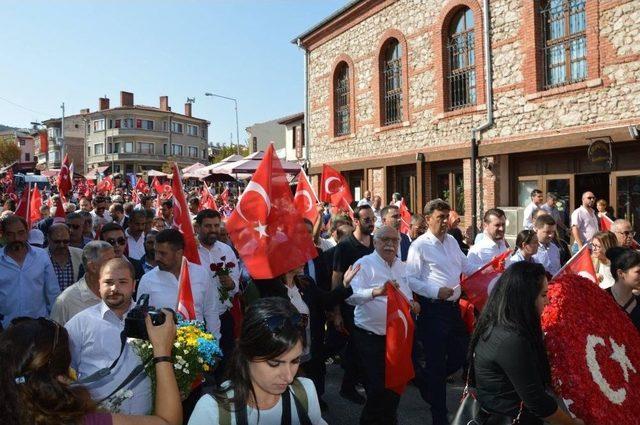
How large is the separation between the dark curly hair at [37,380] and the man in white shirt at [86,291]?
197 centimetres

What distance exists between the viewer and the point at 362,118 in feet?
64.2

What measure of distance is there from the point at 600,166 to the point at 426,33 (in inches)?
262

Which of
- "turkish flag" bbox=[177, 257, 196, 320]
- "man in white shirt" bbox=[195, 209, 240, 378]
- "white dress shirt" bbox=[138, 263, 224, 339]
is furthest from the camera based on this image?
"man in white shirt" bbox=[195, 209, 240, 378]

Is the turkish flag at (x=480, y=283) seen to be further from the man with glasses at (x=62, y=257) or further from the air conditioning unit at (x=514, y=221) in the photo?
the air conditioning unit at (x=514, y=221)

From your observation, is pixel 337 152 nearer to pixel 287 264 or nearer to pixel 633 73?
pixel 633 73

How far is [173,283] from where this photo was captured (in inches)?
179

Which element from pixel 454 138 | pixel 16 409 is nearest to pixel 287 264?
pixel 16 409

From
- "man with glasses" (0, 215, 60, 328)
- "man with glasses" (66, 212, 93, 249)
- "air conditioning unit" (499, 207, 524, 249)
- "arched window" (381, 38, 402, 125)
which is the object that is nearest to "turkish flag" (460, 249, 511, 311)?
"man with glasses" (0, 215, 60, 328)

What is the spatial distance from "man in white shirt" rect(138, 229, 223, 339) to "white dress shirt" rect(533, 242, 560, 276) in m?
3.73

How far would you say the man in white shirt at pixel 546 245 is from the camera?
6.11 m

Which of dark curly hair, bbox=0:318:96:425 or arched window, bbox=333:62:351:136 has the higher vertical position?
arched window, bbox=333:62:351:136

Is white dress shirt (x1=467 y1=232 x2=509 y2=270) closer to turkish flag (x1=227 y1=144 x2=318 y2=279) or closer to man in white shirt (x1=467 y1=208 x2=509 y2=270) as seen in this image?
man in white shirt (x1=467 y1=208 x2=509 y2=270)

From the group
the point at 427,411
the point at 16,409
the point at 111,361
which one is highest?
the point at 16,409

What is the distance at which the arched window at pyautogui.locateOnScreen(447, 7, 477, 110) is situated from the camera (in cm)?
1505
